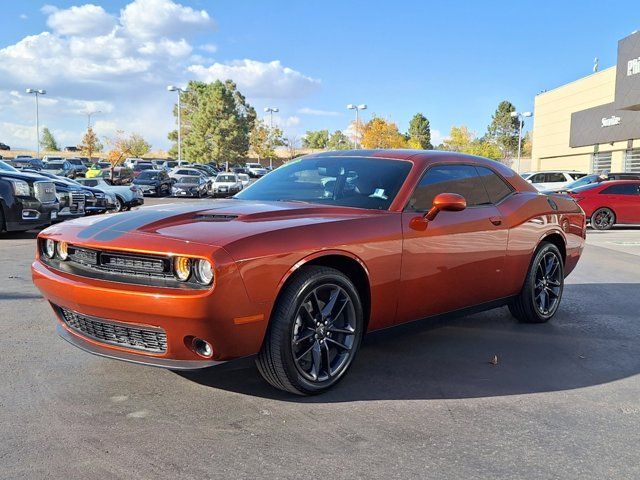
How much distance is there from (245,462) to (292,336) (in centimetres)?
80

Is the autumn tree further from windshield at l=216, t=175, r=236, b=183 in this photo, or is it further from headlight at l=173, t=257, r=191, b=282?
headlight at l=173, t=257, r=191, b=282

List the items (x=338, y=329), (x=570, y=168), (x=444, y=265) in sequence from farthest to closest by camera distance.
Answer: (x=570, y=168) < (x=444, y=265) < (x=338, y=329)

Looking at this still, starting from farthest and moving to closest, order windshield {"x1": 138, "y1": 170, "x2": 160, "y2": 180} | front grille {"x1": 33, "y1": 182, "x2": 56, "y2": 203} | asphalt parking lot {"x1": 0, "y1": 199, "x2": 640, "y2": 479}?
windshield {"x1": 138, "y1": 170, "x2": 160, "y2": 180}, front grille {"x1": 33, "y1": 182, "x2": 56, "y2": 203}, asphalt parking lot {"x1": 0, "y1": 199, "x2": 640, "y2": 479}

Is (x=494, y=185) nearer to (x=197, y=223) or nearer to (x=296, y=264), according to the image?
(x=296, y=264)

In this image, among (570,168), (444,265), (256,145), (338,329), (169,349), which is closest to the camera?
(169,349)

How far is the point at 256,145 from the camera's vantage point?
85.3 meters

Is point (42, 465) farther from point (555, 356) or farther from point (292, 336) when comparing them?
point (555, 356)

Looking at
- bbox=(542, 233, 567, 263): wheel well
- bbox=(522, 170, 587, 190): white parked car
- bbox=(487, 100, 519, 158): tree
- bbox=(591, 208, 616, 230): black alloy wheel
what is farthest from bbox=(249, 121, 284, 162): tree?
bbox=(542, 233, 567, 263): wheel well

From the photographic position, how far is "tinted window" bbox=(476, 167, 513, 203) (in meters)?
5.07

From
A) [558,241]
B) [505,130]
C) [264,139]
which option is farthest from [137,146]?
[558,241]

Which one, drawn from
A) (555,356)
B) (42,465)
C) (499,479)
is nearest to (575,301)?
(555,356)

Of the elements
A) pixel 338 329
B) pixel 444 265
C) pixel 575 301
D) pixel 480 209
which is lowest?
pixel 575 301

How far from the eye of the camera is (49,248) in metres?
3.84

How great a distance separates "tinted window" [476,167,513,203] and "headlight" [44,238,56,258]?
3377mm
